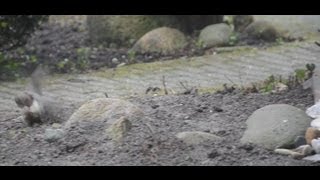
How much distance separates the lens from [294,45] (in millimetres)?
7586

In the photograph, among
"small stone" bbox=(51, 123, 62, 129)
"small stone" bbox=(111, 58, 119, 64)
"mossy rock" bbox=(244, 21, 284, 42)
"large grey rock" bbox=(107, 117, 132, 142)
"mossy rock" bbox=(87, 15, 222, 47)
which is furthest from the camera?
"mossy rock" bbox=(87, 15, 222, 47)

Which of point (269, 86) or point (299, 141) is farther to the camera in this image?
point (269, 86)

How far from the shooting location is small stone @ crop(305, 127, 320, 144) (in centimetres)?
361

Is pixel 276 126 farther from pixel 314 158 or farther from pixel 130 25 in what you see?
pixel 130 25

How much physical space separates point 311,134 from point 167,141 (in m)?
0.78

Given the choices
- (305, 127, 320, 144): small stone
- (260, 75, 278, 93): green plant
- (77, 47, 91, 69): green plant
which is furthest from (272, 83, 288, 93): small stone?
(77, 47, 91, 69): green plant

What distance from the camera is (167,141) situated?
3645 millimetres

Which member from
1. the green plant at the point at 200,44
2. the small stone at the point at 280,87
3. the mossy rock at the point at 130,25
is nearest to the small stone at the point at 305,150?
the small stone at the point at 280,87

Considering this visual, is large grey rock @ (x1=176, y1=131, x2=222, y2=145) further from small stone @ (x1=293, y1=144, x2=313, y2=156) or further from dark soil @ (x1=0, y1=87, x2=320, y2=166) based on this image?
small stone @ (x1=293, y1=144, x2=313, y2=156)

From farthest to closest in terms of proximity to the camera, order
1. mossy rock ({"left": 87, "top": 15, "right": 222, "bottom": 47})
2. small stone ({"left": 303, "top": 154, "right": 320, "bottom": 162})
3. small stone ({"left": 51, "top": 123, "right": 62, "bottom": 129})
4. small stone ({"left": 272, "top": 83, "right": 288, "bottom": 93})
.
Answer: mossy rock ({"left": 87, "top": 15, "right": 222, "bottom": 47}) < small stone ({"left": 272, "top": 83, "right": 288, "bottom": 93}) < small stone ({"left": 51, "top": 123, "right": 62, "bottom": 129}) < small stone ({"left": 303, "top": 154, "right": 320, "bottom": 162})

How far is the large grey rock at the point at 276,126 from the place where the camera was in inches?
144

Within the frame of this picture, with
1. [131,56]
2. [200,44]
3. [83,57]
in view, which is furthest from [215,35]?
[83,57]

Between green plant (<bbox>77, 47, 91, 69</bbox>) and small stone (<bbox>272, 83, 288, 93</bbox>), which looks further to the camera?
green plant (<bbox>77, 47, 91, 69</bbox>)

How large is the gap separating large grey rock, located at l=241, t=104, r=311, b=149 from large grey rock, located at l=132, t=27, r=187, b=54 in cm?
378
